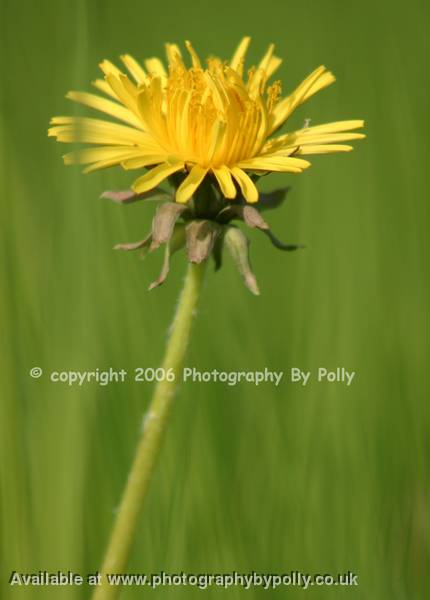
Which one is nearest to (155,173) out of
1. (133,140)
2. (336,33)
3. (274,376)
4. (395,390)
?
(133,140)

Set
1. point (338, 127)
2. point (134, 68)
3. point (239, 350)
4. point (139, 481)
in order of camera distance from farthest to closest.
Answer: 1. point (239, 350)
2. point (134, 68)
3. point (338, 127)
4. point (139, 481)

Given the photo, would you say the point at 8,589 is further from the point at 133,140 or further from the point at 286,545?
the point at 133,140

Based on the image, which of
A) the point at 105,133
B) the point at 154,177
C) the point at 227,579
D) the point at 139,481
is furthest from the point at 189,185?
the point at 227,579

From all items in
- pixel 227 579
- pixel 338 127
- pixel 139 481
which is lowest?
pixel 227 579

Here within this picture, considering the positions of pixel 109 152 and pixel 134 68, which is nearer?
pixel 109 152

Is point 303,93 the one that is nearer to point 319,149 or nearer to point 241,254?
point 319,149

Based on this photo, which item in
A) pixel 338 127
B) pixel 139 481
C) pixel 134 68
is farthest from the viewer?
pixel 134 68

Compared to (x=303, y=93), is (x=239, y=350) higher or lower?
lower

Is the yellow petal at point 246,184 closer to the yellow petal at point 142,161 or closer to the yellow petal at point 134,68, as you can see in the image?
the yellow petal at point 142,161

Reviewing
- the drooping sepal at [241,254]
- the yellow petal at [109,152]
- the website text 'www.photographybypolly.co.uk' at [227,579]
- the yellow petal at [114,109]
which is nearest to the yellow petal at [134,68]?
the yellow petal at [114,109]
